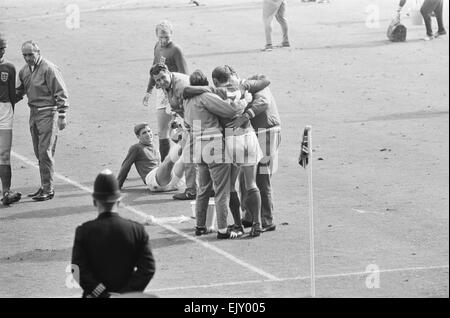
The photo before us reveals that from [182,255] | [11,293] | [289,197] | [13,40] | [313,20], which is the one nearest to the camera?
[11,293]

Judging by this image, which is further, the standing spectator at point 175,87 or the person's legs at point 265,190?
the standing spectator at point 175,87

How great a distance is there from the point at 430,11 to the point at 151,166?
13047 millimetres

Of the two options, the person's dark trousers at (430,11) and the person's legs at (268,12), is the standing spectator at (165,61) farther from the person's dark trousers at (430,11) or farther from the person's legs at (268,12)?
the person's dark trousers at (430,11)

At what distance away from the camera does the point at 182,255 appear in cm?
1414

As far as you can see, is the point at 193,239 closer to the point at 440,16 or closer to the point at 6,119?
the point at 6,119

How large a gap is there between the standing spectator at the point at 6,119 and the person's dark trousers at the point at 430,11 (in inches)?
557

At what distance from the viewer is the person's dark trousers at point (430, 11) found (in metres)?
29.0

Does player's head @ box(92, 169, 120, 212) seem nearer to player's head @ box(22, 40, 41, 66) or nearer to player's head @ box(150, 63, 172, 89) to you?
player's head @ box(150, 63, 172, 89)

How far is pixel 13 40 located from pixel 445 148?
1422cm

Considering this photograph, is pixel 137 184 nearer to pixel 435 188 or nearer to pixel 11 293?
pixel 435 188

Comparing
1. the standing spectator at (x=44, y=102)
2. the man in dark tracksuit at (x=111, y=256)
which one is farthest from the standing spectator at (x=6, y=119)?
the man in dark tracksuit at (x=111, y=256)

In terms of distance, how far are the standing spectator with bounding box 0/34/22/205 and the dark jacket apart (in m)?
8.42

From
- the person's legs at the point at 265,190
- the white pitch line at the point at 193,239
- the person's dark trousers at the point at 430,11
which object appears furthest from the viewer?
the person's dark trousers at the point at 430,11

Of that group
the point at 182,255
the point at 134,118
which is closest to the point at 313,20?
the point at 134,118
